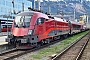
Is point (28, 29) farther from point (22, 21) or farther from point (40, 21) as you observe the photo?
point (40, 21)

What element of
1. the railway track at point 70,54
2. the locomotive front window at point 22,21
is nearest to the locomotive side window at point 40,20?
the locomotive front window at point 22,21

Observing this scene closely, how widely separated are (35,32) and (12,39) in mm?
1961

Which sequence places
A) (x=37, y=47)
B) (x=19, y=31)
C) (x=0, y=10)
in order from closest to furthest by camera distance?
1. (x=19, y=31)
2. (x=37, y=47)
3. (x=0, y=10)

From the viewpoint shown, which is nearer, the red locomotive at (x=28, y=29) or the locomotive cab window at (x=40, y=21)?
the red locomotive at (x=28, y=29)

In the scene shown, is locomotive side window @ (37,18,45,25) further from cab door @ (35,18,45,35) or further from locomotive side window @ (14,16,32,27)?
locomotive side window @ (14,16,32,27)

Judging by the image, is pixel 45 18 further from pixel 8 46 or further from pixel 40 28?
pixel 8 46

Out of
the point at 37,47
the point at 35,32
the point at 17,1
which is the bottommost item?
the point at 37,47

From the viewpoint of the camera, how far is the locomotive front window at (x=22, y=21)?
1878 centimetres

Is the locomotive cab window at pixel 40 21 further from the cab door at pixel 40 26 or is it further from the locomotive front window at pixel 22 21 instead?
the locomotive front window at pixel 22 21

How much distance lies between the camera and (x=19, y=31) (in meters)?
18.5

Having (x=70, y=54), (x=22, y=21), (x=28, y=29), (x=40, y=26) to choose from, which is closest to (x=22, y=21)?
(x=22, y=21)

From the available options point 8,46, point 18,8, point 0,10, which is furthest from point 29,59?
point 18,8

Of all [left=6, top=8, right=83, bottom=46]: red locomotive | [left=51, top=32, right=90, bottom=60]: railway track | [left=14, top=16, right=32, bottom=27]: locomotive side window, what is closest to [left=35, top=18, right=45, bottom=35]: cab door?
[left=6, top=8, right=83, bottom=46]: red locomotive

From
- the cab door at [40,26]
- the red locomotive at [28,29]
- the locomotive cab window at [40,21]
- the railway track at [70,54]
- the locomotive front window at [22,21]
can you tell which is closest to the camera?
the railway track at [70,54]
